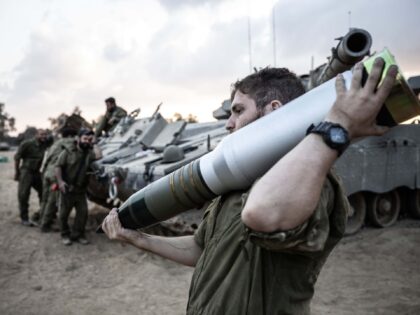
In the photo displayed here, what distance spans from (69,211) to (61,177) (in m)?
0.59

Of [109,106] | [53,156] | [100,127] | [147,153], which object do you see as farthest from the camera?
[100,127]

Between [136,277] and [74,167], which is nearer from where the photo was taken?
[136,277]

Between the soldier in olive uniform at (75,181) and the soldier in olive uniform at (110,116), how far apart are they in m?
3.01

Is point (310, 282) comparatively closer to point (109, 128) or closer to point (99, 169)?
point (99, 169)

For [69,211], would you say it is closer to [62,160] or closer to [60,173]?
[60,173]

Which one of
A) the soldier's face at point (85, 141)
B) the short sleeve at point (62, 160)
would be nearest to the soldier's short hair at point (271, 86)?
the soldier's face at point (85, 141)

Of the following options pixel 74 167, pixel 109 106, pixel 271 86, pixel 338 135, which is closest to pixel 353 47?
pixel 271 86

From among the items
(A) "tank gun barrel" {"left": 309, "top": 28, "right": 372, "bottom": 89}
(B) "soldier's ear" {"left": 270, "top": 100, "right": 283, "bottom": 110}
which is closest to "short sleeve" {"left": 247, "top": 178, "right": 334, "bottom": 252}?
(B) "soldier's ear" {"left": 270, "top": 100, "right": 283, "bottom": 110}

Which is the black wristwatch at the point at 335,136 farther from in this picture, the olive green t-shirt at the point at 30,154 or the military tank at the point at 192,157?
the olive green t-shirt at the point at 30,154

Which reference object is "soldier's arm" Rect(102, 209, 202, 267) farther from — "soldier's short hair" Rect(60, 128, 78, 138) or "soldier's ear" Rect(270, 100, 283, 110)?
A: "soldier's short hair" Rect(60, 128, 78, 138)

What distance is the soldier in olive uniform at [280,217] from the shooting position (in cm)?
102

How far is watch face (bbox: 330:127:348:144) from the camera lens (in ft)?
3.30

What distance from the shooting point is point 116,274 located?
5379mm

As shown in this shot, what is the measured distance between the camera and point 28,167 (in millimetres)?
8117
